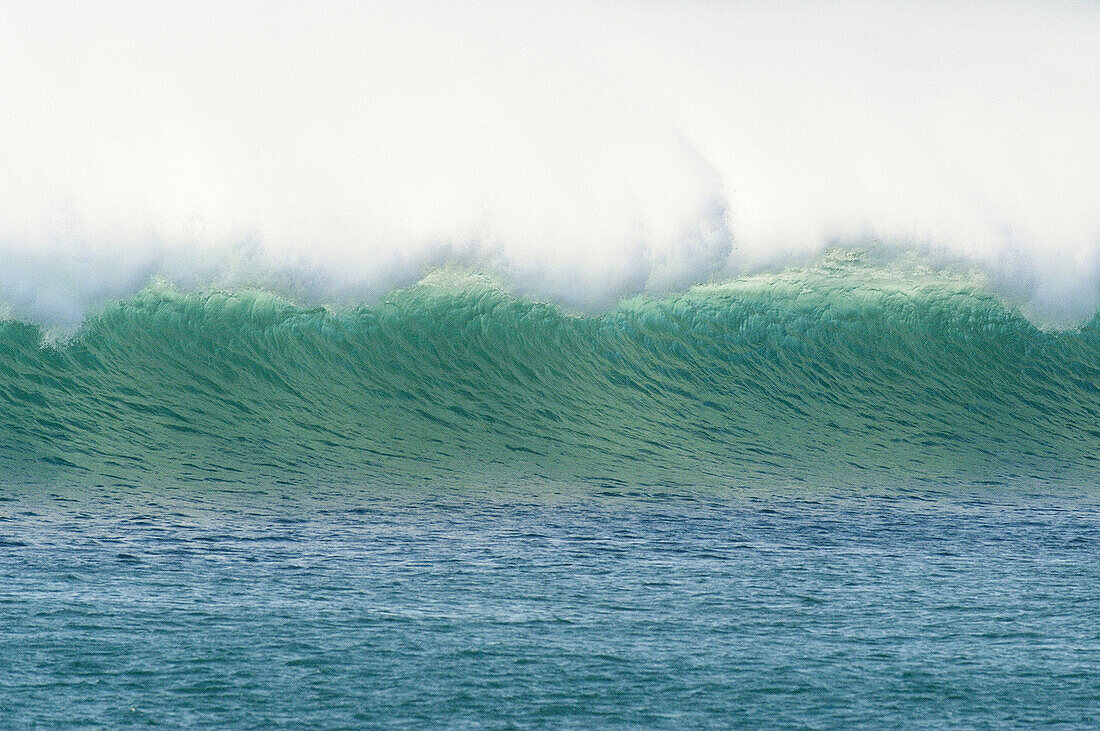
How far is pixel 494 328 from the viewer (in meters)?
16.1

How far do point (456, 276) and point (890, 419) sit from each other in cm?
621

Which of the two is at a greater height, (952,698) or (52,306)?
(52,306)

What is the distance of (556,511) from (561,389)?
396cm

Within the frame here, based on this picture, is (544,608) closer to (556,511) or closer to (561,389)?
(556,511)

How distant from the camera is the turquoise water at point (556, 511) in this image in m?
6.79

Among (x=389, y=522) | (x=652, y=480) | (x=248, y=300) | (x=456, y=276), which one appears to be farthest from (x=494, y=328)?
(x=389, y=522)

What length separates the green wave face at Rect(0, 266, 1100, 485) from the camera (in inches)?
500

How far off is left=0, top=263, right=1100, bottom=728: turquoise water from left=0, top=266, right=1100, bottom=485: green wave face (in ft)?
0.18

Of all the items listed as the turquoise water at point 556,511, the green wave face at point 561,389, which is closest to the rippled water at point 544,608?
the turquoise water at point 556,511

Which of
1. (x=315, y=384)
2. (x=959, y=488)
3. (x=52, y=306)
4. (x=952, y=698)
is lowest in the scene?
(x=952, y=698)

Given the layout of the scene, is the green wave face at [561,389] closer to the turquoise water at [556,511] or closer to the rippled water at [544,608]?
the turquoise water at [556,511]

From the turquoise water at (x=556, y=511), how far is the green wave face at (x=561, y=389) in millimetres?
55

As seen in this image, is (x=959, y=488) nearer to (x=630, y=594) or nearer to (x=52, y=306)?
(x=630, y=594)

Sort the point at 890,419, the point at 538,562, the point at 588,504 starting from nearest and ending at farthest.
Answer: the point at 538,562
the point at 588,504
the point at 890,419
